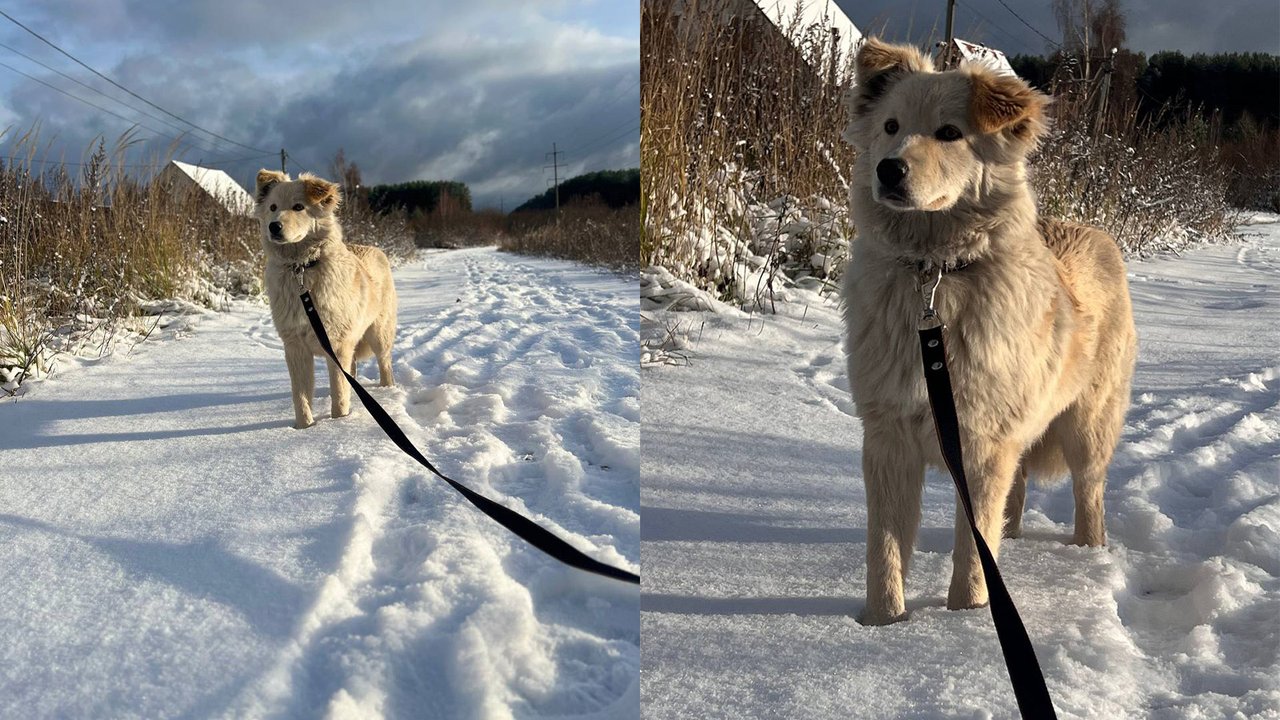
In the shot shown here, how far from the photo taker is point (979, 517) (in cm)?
208

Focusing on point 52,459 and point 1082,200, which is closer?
point 52,459

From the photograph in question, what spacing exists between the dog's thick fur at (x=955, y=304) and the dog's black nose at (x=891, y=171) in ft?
0.05

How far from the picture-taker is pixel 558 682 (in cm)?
187

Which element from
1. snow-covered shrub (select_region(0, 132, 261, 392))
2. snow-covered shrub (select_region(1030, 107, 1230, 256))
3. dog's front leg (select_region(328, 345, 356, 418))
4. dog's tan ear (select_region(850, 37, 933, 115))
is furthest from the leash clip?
snow-covered shrub (select_region(1030, 107, 1230, 256))

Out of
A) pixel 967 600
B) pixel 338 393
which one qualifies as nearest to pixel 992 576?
pixel 967 600

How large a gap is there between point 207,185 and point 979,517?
39.4 feet

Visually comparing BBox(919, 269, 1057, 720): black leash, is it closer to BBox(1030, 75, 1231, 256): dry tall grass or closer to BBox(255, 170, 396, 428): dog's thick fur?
BBox(255, 170, 396, 428): dog's thick fur

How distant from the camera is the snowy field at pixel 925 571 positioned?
5.87ft

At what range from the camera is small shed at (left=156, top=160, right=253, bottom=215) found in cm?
902

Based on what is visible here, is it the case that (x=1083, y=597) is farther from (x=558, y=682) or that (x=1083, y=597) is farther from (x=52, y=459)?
(x=52, y=459)

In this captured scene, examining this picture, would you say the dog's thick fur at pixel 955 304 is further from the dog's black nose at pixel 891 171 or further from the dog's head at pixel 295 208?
the dog's head at pixel 295 208

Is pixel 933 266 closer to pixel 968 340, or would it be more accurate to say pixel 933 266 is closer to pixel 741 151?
pixel 968 340

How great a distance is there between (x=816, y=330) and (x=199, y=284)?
6.50 m

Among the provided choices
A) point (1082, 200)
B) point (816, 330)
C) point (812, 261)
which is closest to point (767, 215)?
point (812, 261)
